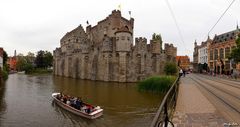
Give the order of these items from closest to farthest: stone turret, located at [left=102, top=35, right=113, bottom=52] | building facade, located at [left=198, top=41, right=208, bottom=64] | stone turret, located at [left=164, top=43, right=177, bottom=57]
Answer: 1. stone turret, located at [left=102, top=35, right=113, bottom=52]
2. stone turret, located at [left=164, top=43, right=177, bottom=57]
3. building facade, located at [left=198, top=41, right=208, bottom=64]

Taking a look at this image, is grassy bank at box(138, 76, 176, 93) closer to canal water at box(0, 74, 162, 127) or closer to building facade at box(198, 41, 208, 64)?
canal water at box(0, 74, 162, 127)

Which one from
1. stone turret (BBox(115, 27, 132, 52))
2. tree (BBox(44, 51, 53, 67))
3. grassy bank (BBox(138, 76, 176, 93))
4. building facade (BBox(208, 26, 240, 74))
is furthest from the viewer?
tree (BBox(44, 51, 53, 67))

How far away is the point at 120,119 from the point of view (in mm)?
20109

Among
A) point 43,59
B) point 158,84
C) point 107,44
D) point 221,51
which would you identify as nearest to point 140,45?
point 107,44

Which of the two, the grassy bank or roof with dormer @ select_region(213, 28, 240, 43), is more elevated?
roof with dormer @ select_region(213, 28, 240, 43)

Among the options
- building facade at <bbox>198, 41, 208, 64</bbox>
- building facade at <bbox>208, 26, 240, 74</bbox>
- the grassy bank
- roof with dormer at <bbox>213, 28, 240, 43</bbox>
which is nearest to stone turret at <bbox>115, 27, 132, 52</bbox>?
the grassy bank

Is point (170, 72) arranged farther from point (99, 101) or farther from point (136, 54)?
point (99, 101)

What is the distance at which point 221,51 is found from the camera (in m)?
68.8

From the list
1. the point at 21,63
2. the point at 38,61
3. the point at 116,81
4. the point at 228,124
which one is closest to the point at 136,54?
the point at 116,81

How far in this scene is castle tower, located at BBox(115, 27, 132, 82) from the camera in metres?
50.6

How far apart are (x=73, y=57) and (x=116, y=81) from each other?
18420mm

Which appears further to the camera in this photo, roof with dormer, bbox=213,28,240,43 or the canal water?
roof with dormer, bbox=213,28,240,43

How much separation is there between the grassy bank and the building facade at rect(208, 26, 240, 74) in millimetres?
33233

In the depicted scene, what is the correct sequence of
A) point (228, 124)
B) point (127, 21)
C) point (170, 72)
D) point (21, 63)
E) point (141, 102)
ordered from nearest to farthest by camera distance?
point (228, 124) < point (141, 102) < point (170, 72) < point (127, 21) < point (21, 63)
